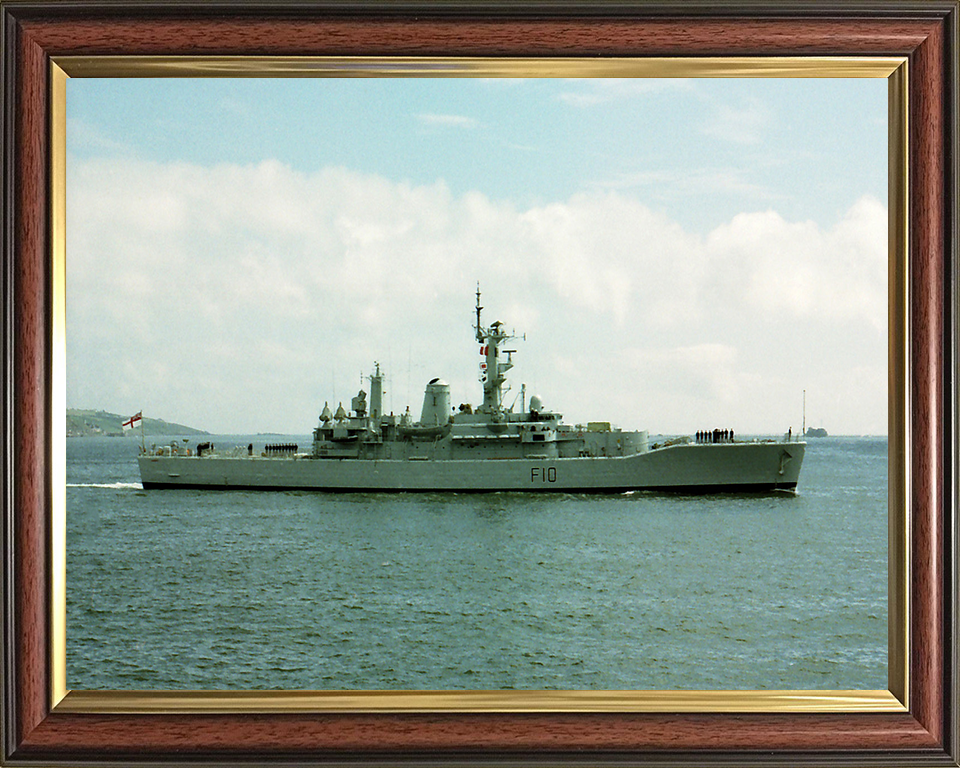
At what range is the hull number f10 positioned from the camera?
1203 centimetres

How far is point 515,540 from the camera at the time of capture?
12.8ft

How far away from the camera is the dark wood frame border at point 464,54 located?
2.23 m

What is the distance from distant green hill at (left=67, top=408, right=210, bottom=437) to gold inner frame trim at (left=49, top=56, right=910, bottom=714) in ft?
0.31

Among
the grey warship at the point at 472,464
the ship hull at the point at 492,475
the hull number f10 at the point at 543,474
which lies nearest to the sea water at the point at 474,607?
the grey warship at the point at 472,464

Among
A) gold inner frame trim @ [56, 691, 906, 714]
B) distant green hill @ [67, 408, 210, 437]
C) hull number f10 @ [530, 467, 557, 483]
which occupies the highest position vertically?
distant green hill @ [67, 408, 210, 437]

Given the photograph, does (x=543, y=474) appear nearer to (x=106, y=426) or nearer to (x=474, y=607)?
(x=474, y=607)

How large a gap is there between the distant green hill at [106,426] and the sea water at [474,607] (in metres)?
0.06

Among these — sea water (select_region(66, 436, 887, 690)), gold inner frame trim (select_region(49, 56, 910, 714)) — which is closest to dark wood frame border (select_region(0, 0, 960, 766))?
gold inner frame trim (select_region(49, 56, 910, 714))

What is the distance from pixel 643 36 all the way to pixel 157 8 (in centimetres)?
147

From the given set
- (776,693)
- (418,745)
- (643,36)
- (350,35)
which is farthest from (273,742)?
(643,36)

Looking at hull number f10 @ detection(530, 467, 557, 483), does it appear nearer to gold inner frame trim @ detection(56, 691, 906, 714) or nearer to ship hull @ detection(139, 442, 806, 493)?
ship hull @ detection(139, 442, 806, 493)

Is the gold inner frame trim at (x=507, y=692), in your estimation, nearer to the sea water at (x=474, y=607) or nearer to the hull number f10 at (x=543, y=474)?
the sea water at (x=474, y=607)

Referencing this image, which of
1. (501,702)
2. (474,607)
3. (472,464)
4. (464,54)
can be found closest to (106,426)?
(474,607)

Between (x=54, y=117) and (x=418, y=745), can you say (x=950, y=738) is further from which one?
(x=54, y=117)
